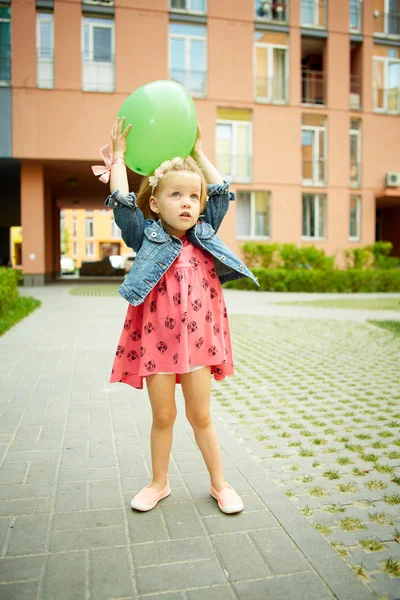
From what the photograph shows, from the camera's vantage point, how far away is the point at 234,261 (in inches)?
104

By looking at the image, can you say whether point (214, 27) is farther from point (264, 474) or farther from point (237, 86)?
point (264, 474)

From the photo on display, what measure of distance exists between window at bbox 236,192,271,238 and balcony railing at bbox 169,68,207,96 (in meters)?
4.24

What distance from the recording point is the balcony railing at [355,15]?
21.8 metres

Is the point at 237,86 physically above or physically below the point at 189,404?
above

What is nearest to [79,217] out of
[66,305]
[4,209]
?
[4,209]

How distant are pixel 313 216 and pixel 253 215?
2.82 metres

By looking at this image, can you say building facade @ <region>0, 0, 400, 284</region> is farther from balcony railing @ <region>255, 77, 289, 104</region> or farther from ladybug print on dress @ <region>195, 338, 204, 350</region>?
ladybug print on dress @ <region>195, 338, 204, 350</region>

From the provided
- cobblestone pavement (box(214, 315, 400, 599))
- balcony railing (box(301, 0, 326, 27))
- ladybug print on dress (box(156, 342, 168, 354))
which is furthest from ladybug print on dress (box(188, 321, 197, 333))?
balcony railing (box(301, 0, 326, 27))

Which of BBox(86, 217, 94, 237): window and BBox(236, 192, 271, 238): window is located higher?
BBox(86, 217, 94, 237): window

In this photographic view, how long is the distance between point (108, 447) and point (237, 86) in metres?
19.2

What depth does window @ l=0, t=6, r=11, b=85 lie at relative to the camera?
18531 mm

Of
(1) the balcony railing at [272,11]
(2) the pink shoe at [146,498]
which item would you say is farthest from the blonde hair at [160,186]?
(1) the balcony railing at [272,11]

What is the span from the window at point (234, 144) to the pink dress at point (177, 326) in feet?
61.5

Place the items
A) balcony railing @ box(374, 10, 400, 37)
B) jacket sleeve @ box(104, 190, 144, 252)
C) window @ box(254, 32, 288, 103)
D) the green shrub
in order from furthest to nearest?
balcony railing @ box(374, 10, 400, 37)
window @ box(254, 32, 288, 103)
the green shrub
jacket sleeve @ box(104, 190, 144, 252)
